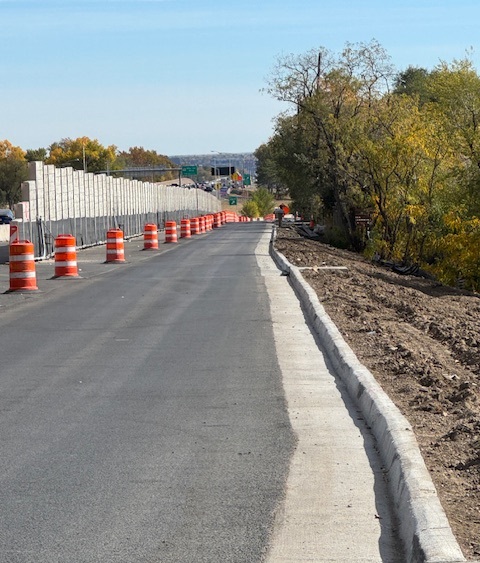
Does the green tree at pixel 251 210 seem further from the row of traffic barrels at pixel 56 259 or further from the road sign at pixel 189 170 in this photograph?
the row of traffic barrels at pixel 56 259

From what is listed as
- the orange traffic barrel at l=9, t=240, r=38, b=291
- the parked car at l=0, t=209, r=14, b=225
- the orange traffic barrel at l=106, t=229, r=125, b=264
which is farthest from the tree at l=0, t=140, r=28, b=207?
the orange traffic barrel at l=9, t=240, r=38, b=291

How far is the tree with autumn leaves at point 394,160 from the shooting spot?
39344 millimetres

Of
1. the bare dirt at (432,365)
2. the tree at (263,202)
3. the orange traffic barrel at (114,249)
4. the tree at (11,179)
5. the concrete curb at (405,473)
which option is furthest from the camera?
the tree at (263,202)

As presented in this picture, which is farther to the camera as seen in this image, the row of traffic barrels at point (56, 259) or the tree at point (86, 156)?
the tree at point (86, 156)

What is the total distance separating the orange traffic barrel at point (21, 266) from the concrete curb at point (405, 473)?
35.8ft

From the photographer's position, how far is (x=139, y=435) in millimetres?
8742

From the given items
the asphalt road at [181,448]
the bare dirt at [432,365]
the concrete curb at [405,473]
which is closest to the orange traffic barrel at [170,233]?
the bare dirt at [432,365]

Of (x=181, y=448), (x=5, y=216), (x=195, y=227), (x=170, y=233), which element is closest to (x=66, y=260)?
(x=181, y=448)

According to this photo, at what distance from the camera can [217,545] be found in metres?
5.91

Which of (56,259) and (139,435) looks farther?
(56,259)

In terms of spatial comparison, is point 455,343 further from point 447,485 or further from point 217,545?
point 217,545

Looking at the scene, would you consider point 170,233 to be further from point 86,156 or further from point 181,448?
point 86,156

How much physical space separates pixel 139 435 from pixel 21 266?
1394 centimetres

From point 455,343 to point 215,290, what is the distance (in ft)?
28.6
